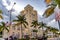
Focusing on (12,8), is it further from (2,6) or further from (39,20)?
(39,20)

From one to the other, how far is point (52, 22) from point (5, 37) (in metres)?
1.66

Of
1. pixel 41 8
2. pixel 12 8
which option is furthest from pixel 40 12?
pixel 12 8

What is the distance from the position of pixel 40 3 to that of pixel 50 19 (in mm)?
595

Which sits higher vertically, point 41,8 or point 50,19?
point 41,8

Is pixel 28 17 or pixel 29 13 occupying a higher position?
pixel 29 13

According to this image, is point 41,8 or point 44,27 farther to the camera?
point 44,27

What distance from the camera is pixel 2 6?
16.3ft

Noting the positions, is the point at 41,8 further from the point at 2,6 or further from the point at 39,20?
the point at 2,6

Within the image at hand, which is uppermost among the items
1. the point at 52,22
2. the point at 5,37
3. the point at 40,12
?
the point at 40,12

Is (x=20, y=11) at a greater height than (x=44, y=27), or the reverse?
(x=20, y=11)

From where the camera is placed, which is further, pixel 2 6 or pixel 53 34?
pixel 53 34

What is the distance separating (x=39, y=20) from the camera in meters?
5.25

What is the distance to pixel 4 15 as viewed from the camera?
4.98 m

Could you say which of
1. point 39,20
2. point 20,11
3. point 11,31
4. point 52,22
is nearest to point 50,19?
point 52,22
